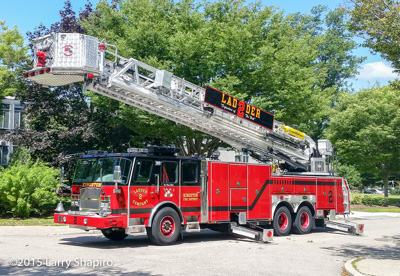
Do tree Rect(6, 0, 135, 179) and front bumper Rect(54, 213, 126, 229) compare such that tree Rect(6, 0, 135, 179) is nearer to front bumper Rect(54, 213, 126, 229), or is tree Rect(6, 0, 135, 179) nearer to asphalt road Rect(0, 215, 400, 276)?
asphalt road Rect(0, 215, 400, 276)

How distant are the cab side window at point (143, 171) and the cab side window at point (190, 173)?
1137 mm

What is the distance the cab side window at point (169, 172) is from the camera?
12.8 metres

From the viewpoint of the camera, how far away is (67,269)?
8.80 m

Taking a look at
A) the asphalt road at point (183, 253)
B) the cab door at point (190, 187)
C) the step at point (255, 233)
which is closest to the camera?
the asphalt road at point (183, 253)

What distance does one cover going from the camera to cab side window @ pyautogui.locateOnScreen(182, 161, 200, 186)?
520 inches

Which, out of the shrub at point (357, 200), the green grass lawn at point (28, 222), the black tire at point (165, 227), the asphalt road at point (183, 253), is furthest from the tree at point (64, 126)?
the shrub at point (357, 200)

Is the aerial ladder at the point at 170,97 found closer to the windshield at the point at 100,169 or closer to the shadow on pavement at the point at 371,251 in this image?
the windshield at the point at 100,169

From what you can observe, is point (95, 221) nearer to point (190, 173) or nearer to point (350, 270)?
point (190, 173)

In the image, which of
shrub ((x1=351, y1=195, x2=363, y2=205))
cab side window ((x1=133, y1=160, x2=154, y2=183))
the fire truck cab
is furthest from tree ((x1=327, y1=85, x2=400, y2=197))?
cab side window ((x1=133, y1=160, x2=154, y2=183))

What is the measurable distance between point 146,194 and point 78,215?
6.04 feet

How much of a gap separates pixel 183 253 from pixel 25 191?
958cm

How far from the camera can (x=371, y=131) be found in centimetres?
3288

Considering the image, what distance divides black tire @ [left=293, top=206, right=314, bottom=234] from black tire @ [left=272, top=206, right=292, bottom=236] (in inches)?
13.0

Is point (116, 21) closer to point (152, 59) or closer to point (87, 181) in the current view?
point (152, 59)
